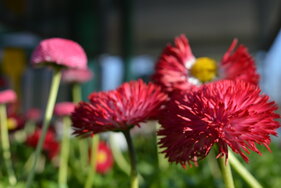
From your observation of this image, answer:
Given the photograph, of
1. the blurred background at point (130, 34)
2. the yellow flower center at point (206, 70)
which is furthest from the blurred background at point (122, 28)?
the yellow flower center at point (206, 70)

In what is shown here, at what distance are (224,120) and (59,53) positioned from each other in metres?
0.20

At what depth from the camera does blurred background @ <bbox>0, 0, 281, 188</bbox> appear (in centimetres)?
111

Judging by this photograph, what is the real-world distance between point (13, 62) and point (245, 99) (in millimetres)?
2173

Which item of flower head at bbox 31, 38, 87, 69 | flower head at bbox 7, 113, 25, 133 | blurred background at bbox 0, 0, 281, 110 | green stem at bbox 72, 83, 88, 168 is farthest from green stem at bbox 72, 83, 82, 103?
blurred background at bbox 0, 0, 281, 110

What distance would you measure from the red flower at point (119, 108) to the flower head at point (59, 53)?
0.07 metres

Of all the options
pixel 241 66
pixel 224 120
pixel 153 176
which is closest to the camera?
pixel 224 120

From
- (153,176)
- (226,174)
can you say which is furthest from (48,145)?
(226,174)

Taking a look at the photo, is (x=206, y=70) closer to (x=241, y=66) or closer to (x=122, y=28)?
(x=241, y=66)

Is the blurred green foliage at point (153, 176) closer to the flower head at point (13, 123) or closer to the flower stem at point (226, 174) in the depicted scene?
the flower head at point (13, 123)

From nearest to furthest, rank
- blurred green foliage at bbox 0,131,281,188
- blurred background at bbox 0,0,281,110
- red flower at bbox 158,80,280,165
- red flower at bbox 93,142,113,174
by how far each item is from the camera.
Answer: red flower at bbox 158,80,280,165 < blurred green foliage at bbox 0,131,281,188 < red flower at bbox 93,142,113,174 < blurred background at bbox 0,0,281,110

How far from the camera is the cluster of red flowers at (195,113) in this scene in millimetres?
250

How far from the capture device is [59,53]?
38cm

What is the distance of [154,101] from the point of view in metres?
0.32

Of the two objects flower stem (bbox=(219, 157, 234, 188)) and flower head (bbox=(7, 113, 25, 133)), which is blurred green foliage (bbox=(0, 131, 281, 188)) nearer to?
flower head (bbox=(7, 113, 25, 133))
